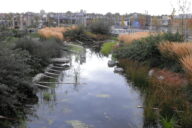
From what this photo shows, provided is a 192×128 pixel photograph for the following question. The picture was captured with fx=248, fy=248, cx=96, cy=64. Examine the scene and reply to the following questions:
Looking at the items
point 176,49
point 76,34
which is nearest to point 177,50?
point 176,49

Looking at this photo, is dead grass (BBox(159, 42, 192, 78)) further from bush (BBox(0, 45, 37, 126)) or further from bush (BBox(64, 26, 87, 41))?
bush (BBox(64, 26, 87, 41))

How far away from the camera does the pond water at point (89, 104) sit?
14.0ft

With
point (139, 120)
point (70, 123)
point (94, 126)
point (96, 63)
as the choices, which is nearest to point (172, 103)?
point (139, 120)

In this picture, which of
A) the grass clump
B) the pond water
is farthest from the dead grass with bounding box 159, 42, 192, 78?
the grass clump

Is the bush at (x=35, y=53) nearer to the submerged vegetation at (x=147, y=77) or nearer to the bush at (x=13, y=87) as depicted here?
the submerged vegetation at (x=147, y=77)

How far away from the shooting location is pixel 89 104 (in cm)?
518

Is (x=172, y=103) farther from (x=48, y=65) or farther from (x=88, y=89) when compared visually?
(x=48, y=65)

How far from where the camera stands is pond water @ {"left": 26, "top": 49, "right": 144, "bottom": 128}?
14.0ft

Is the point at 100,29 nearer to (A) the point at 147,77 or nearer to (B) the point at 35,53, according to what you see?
(B) the point at 35,53

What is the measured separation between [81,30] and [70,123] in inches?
543

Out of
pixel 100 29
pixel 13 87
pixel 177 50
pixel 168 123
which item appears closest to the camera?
pixel 168 123

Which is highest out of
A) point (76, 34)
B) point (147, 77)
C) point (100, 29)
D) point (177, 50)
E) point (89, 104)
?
point (100, 29)

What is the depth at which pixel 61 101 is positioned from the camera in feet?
17.4

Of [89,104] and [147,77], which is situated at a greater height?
[147,77]
